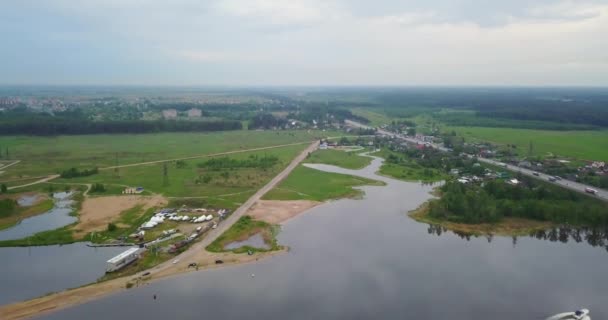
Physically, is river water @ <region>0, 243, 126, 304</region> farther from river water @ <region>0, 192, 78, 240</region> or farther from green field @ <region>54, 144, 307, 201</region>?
green field @ <region>54, 144, 307, 201</region>

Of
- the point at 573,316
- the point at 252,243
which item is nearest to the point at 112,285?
the point at 252,243

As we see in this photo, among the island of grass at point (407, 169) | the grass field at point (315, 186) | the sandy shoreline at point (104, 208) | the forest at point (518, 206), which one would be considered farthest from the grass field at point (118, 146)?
the forest at point (518, 206)

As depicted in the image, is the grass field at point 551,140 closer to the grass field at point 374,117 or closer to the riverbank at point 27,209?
the grass field at point 374,117

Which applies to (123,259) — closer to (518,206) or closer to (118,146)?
(518,206)

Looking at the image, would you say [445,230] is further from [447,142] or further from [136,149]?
[136,149]

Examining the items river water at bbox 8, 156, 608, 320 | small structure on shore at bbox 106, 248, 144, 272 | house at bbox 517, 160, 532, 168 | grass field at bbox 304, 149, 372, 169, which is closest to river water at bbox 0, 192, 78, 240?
small structure on shore at bbox 106, 248, 144, 272

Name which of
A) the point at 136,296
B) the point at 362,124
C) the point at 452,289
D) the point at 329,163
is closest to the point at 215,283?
the point at 136,296
